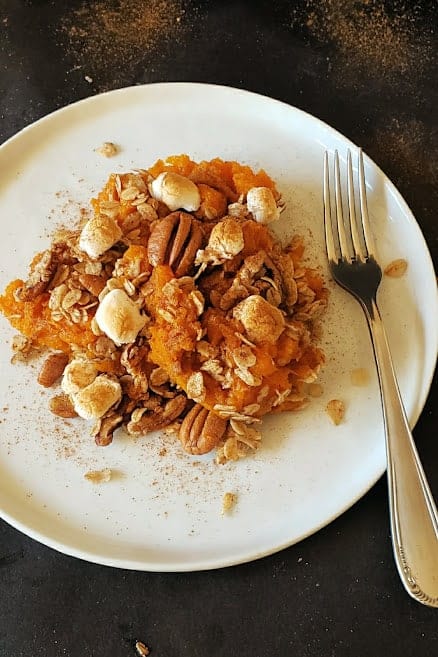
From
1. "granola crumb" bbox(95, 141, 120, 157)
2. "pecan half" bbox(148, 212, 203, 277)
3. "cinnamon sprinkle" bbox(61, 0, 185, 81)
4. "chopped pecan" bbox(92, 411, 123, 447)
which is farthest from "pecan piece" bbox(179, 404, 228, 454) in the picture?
"cinnamon sprinkle" bbox(61, 0, 185, 81)

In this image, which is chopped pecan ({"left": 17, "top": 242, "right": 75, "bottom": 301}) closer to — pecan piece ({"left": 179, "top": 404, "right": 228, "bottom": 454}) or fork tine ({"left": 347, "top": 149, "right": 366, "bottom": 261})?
pecan piece ({"left": 179, "top": 404, "right": 228, "bottom": 454})

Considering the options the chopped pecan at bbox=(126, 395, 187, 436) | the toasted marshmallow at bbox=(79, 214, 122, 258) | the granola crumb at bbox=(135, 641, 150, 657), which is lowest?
the granola crumb at bbox=(135, 641, 150, 657)

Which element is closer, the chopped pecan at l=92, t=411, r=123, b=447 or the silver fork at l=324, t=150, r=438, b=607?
the silver fork at l=324, t=150, r=438, b=607

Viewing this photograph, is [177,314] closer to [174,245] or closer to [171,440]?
[174,245]

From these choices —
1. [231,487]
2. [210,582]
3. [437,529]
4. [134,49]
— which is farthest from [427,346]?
[134,49]

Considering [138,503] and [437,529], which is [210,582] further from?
[437,529]

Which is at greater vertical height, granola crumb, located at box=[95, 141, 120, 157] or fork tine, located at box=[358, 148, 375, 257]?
fork tine, located at box=[358, 148, 375, 257]

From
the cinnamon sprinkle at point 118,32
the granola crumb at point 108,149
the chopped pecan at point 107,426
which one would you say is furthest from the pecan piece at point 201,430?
the cinnamon sprinkle at point 118,32

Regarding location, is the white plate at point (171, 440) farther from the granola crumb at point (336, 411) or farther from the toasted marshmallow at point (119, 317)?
the toasted marshmallow at point (119, 317)

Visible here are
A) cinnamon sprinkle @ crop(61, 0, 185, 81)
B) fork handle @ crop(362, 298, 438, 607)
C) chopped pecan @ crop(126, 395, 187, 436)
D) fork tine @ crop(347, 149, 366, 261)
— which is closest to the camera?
fork handle @ crop(362, 298, 438, 607)
